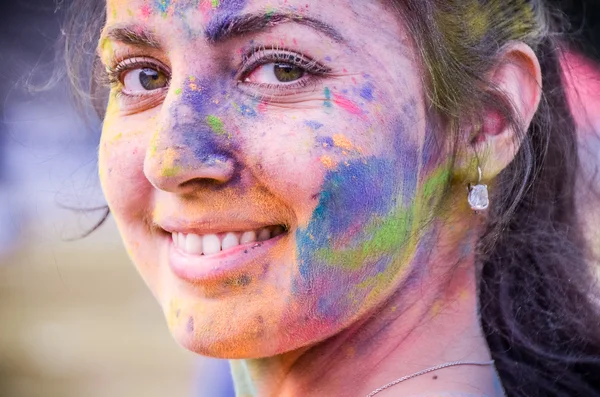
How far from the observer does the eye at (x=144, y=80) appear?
189 centimetres

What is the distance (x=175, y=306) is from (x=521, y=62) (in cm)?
101

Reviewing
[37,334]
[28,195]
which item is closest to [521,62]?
[28,195]

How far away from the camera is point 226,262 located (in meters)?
1.70

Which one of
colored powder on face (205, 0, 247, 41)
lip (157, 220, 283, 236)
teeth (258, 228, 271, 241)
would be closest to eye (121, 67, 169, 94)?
colored powder on face (205, 0, 247, 41)

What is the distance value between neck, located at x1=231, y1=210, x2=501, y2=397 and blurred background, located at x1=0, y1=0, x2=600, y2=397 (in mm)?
672

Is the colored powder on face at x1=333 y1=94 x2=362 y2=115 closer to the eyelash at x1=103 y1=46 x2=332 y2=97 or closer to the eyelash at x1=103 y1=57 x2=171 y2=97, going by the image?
the eyelash at x1=103 y1=46 x2=332 y2=97

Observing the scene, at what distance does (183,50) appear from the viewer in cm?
171

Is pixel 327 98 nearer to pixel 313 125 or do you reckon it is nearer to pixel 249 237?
pixel 313 125

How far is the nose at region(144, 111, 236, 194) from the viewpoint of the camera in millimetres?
1621

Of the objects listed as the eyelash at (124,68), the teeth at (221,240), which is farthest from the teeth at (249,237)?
the eyelash at (124,68)

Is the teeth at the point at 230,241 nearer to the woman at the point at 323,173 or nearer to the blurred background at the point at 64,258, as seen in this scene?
the woman at the point at 323,173

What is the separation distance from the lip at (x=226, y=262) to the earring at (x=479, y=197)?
0.47 metres

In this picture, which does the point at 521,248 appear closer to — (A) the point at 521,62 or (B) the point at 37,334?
(A) the point at 521,62

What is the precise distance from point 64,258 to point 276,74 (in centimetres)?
757
